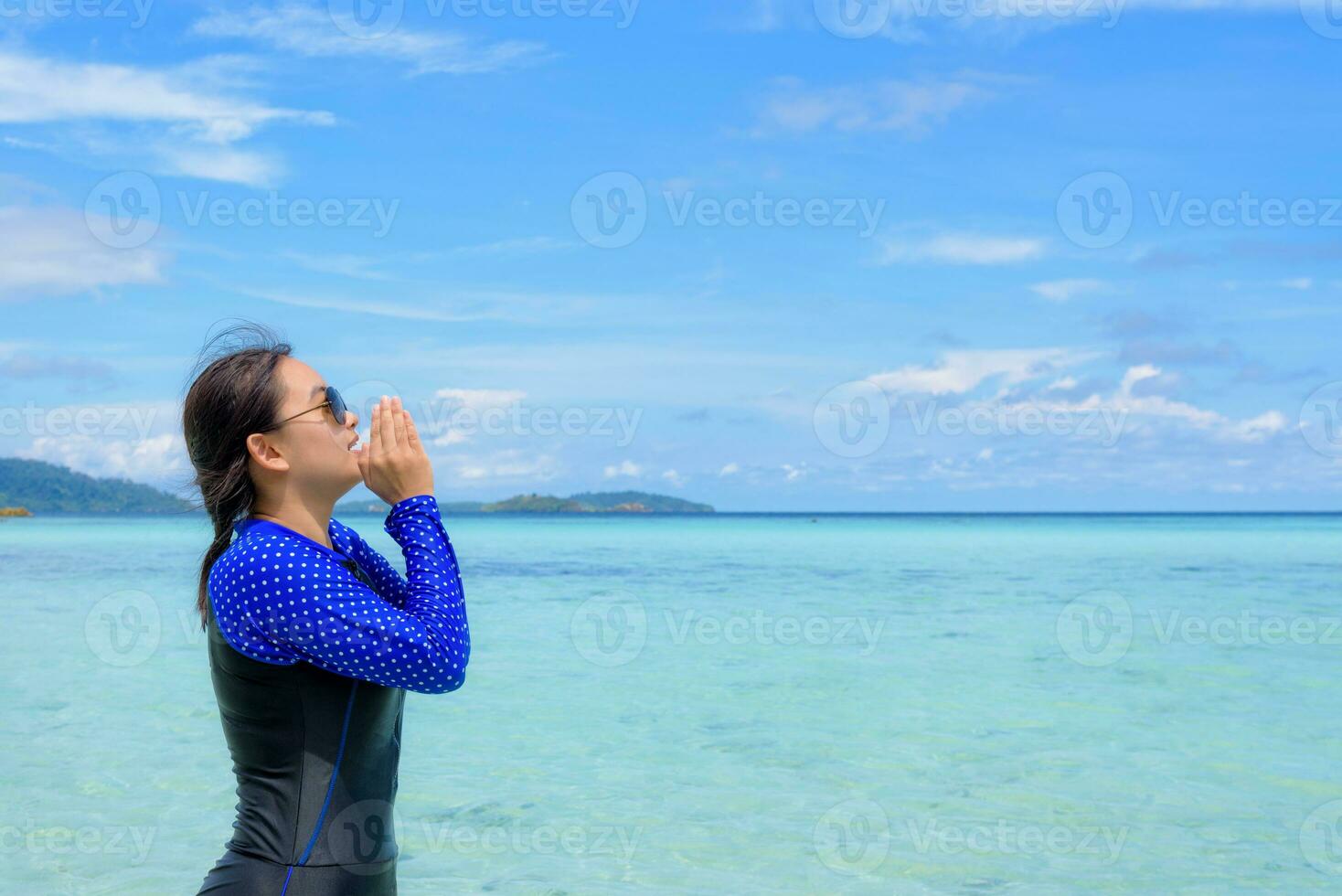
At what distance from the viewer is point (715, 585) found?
81.8 ft

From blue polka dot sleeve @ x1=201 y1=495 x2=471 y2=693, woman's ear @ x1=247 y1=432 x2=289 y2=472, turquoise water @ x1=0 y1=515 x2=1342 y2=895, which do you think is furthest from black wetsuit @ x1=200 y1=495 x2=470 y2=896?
turquoise water @ x1=0 y1=515 x2=1342 y2=895

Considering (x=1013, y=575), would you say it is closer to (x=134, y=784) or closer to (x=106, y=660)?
(x=106, y=660)

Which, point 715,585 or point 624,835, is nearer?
A: point 624,835

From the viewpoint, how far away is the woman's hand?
2.13m

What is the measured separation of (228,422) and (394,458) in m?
0.33

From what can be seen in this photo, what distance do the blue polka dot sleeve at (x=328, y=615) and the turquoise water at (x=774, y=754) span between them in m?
4.26

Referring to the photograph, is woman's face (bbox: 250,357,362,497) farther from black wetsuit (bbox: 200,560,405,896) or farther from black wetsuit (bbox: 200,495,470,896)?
black wetsuit (bbox: 200,560,405,896)

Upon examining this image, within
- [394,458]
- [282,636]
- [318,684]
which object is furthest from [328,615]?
[394,458]

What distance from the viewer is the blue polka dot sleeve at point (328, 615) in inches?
76.7

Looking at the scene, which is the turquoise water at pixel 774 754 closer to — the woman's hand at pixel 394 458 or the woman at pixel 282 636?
the woman at pixel 282 636

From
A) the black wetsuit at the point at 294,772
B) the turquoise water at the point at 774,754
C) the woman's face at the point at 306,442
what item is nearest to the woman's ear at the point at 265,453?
the woman's face at the point at 306,442

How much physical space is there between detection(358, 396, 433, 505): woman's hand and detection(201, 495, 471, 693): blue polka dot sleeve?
132 millimetres

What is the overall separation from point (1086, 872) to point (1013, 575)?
22.4 meters

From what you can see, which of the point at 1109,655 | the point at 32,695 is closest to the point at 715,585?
the point at 1109,655
